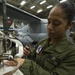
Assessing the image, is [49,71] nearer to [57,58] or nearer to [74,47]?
[57,58]

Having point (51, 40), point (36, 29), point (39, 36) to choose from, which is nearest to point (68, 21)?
point (51, 40)

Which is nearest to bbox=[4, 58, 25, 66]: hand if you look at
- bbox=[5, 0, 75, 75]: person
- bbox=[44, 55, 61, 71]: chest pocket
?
bbox=[5, 0, 75, 75]: person

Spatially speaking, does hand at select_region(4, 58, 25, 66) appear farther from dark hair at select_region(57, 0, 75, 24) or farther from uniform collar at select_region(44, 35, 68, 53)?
dark hair at select_region(57, 0, 75, 24)

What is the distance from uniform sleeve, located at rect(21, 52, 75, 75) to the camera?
0.74 metres

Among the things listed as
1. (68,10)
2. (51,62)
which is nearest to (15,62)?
(51,62)

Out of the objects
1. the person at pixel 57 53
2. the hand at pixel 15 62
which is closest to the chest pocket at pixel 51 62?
the person at pixel 57 53

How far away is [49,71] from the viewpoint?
2.52 feet

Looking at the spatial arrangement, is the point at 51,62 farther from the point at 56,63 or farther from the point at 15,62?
the point at 15,62

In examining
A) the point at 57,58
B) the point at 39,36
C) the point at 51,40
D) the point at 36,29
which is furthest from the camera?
the point at 36,29

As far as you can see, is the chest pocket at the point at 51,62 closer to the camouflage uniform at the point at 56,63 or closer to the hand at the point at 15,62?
the camouflage uniform at the point at 56,63

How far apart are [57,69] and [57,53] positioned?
0.09 meters

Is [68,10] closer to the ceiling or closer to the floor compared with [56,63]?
closer to the ceiling

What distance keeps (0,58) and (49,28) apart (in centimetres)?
29

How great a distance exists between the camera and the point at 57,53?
79 cm
